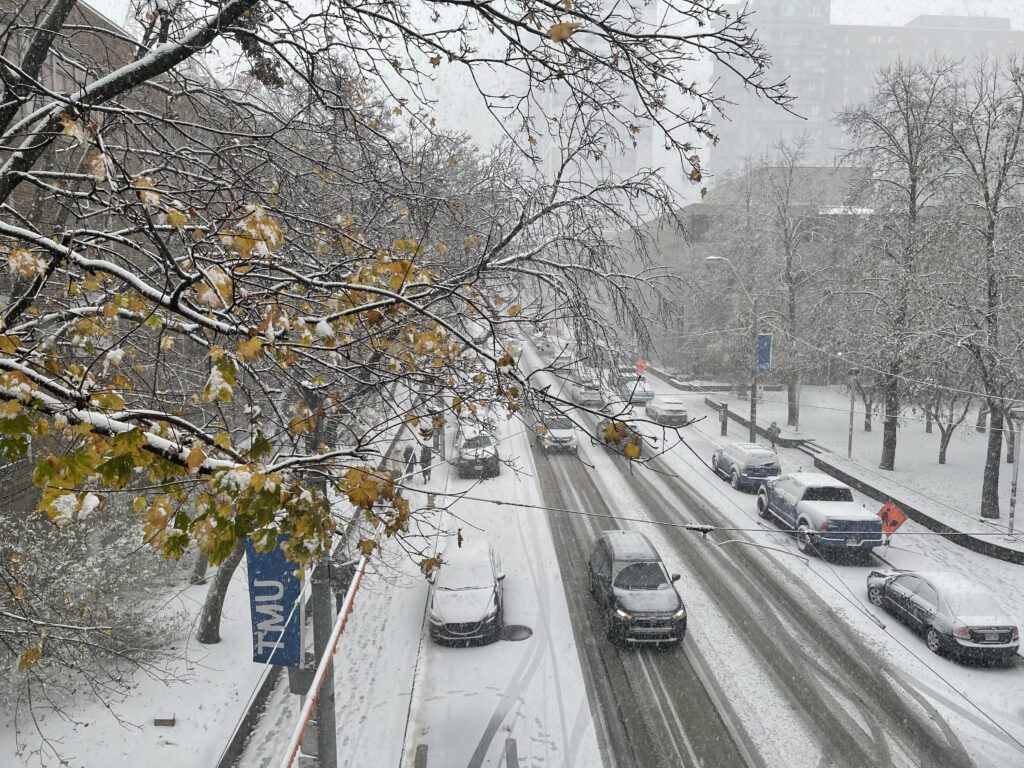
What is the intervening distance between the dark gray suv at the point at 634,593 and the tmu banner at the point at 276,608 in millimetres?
6939

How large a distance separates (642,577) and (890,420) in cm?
1541

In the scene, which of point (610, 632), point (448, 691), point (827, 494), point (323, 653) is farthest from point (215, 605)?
point (827, 494)

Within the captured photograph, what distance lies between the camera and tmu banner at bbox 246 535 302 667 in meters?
7.18

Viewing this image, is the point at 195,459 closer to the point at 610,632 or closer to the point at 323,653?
the point at 323,653

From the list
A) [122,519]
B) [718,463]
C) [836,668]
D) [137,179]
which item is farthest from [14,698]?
[718,463]

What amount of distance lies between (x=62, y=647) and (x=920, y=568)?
57.7 feet

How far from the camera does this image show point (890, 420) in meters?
24.1

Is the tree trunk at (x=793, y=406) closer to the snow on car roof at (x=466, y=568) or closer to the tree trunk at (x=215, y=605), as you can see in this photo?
the snow on car roof at (x=466, y=568)

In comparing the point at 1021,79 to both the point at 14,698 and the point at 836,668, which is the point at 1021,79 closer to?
the point at 836,668

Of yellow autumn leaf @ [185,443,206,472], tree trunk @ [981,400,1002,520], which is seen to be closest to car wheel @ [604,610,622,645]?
yellow autumn leaf @ [185,443,206,472]

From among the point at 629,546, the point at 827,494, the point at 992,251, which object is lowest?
the point at 629,546

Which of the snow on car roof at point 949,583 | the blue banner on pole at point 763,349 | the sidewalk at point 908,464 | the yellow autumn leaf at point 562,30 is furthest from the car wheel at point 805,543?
the yellow autumn leaf at point 562,30

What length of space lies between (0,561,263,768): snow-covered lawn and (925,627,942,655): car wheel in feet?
38.8

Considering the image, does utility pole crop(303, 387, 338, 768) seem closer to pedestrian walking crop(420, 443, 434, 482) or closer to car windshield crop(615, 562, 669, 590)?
pedestrian walking crop(420, 443, 434, 482)
